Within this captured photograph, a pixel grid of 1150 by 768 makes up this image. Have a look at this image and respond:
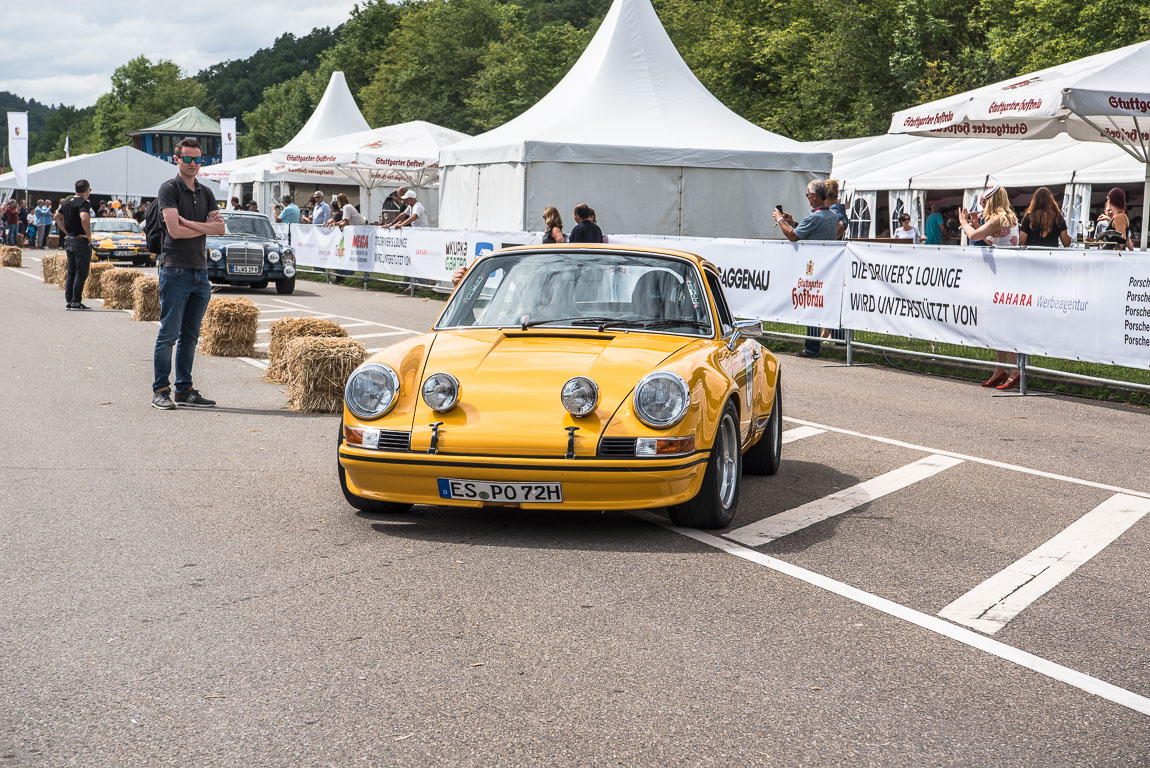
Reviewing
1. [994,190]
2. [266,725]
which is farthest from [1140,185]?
[266,725]

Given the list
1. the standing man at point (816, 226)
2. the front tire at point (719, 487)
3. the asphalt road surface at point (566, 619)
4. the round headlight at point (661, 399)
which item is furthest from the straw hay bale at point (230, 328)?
the round headlight at point (661, 399)

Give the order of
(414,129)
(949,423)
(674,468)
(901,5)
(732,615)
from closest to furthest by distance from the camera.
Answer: (732,615) → (674,468) → (949,423) → (414,129) → (901,5)

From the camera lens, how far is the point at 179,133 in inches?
5832

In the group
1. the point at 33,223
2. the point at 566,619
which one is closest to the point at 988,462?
the point at 566,619

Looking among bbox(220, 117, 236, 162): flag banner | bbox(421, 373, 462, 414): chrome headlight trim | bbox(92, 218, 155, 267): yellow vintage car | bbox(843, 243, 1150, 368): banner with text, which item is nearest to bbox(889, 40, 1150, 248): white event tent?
bbox(843, 243, 1150, 368): banner with text

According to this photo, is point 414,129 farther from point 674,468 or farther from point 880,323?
point 674,468

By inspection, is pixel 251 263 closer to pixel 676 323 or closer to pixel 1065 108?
pixel 1065 108

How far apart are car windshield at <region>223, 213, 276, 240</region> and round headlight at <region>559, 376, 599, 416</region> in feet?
68.8

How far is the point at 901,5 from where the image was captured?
48.4 metres

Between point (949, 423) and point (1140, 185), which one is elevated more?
point (1140, 185)

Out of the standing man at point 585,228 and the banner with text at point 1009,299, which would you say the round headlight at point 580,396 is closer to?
the banner with text at point 1009,299

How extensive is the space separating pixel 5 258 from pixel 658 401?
35.8 m

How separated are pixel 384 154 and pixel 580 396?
2574 cm

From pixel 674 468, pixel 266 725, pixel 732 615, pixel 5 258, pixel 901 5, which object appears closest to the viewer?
pixel 266 725
